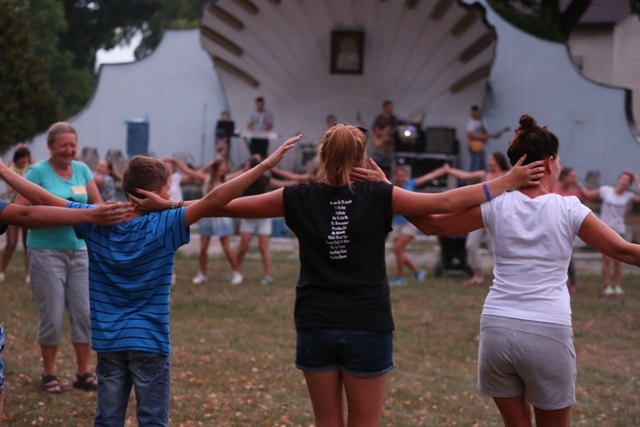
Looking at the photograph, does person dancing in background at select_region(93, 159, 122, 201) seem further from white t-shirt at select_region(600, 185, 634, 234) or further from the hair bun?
the hair bun

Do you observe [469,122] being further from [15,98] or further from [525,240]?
[525,240]

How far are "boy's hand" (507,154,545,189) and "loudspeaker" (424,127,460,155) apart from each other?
20.4 meters

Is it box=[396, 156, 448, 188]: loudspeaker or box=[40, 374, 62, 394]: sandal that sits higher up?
box=[396, 156, 448, 188]: loudspeaker

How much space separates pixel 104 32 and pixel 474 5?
16327 mm

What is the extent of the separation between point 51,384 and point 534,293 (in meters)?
4.36

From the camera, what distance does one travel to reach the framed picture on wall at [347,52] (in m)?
27.2

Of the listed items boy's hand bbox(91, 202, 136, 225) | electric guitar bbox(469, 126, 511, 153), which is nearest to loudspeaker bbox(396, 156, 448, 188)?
electric guitar bbox(469, 126, 511, 153)

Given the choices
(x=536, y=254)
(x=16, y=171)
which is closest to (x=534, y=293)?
(x=536, y=254)

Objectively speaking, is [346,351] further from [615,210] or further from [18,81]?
[18,81]

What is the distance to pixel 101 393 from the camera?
4555 millimetres

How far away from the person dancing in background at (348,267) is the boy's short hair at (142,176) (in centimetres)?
58

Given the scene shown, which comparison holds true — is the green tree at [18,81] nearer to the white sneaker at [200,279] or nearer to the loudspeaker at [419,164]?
the white sneaker at [200,279]

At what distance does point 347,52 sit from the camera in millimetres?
27453

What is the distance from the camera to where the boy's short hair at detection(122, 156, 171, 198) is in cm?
455
